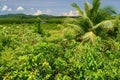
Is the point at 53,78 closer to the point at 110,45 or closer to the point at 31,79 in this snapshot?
the point at 31,79

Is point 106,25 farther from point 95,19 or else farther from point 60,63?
point 60,63

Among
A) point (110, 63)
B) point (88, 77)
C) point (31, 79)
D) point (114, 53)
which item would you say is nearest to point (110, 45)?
point (114, 53)

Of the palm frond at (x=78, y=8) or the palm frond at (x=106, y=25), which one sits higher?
the palm frond at (x=78, y=8)

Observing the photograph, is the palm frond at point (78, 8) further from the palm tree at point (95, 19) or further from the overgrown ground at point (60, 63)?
the overgrown ground at point (60, 63)

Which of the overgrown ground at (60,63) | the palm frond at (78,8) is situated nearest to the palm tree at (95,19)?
the palm frond at (78,8)

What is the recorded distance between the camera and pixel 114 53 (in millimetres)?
21312

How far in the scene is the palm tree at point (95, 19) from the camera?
26.7 meters

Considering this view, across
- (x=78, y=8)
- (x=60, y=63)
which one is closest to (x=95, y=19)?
(x=78, y=8)

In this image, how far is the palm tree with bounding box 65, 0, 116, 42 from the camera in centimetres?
2673

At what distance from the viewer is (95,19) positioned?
27.8 m

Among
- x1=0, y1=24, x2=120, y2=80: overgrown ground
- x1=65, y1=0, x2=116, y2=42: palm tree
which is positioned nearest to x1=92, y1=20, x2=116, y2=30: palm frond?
x1=65, y1=0, x2=116, y2=42: palm tree

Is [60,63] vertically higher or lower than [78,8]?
A: lower

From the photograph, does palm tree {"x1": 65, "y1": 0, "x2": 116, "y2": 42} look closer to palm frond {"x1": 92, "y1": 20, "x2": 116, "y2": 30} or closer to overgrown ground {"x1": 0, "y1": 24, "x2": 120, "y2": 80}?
palm frond {"x1": 92, "y1": 20, "x2": 116, "y2": 30}

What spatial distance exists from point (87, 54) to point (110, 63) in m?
1.74
